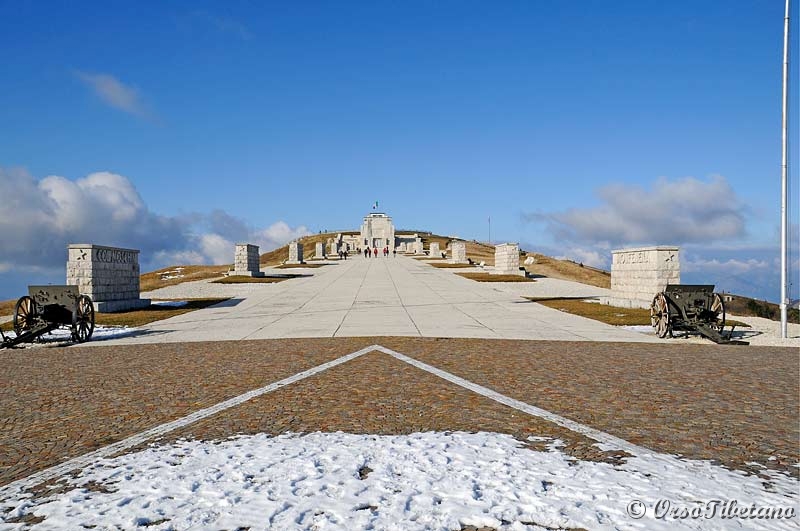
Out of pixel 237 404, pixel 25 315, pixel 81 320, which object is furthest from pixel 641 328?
pixel 25 315

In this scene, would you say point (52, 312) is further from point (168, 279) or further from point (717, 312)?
point (168, 279)

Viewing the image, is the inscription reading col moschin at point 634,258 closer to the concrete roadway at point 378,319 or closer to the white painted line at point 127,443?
the concrete roadway at point 378,319

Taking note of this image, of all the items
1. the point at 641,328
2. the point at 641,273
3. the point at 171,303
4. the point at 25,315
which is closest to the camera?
the point at 25,315

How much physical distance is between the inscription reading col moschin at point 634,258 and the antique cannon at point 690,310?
6.56 meters

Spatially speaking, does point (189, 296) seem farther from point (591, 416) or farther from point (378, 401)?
point (591, 416)

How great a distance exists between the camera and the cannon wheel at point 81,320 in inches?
543

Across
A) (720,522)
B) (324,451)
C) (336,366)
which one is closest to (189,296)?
(336,366)

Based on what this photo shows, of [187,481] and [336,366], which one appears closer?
[187,481]

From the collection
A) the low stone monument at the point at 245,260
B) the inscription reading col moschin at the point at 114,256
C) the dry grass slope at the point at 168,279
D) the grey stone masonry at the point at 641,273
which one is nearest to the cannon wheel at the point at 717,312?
the grey stone masonry at the point at 641,273

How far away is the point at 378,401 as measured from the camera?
7.58m

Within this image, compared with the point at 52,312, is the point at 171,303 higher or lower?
lower

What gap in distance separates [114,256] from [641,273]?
2007 centimetres

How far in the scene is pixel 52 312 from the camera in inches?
553

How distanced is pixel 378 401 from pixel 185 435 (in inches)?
97.6
